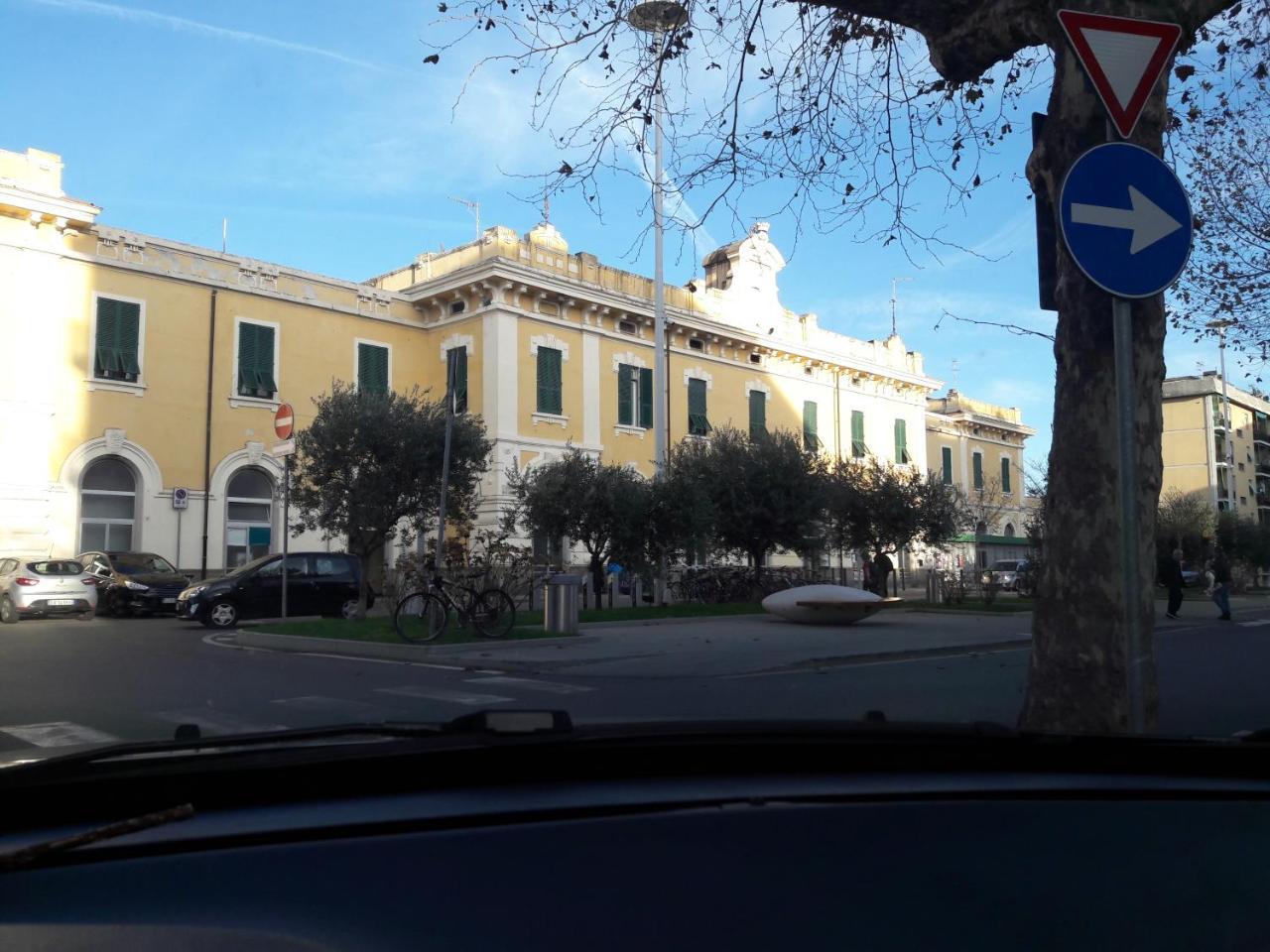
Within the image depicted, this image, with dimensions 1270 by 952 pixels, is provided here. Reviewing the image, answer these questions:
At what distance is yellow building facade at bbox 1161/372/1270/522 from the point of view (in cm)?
7900

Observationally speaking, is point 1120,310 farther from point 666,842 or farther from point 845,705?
point 845,705

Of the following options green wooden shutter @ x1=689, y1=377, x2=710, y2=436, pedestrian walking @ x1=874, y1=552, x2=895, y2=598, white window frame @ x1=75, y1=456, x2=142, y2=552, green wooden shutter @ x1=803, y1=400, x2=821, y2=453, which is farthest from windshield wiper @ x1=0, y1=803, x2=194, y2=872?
green wooden shutter @ x1=803, y1=400, x2=821, y2=453

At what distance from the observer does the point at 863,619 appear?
20922 millimetres

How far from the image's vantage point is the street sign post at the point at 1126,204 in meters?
4.21

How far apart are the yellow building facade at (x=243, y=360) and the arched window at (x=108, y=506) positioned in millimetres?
52

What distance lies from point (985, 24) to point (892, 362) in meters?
42.4

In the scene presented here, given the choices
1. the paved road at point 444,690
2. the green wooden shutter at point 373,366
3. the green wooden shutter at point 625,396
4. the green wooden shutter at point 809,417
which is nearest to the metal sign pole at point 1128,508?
the paved road at point 444,690

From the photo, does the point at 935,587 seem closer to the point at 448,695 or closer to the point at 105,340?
the point at 448,695

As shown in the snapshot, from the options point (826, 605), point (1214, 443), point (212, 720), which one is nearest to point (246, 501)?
point (826, 605)

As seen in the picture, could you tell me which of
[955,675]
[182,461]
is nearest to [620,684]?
[955,675]

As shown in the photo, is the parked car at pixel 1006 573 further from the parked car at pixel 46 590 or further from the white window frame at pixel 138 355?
the white window frame at pixel 138 355

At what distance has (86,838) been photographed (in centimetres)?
118

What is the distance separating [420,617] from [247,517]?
16.2 metres

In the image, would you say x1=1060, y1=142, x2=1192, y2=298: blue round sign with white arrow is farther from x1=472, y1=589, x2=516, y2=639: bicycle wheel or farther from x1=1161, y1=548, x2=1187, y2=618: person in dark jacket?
x1=1161, y1=548, x2=1187, y2=618: person in dark jacket
